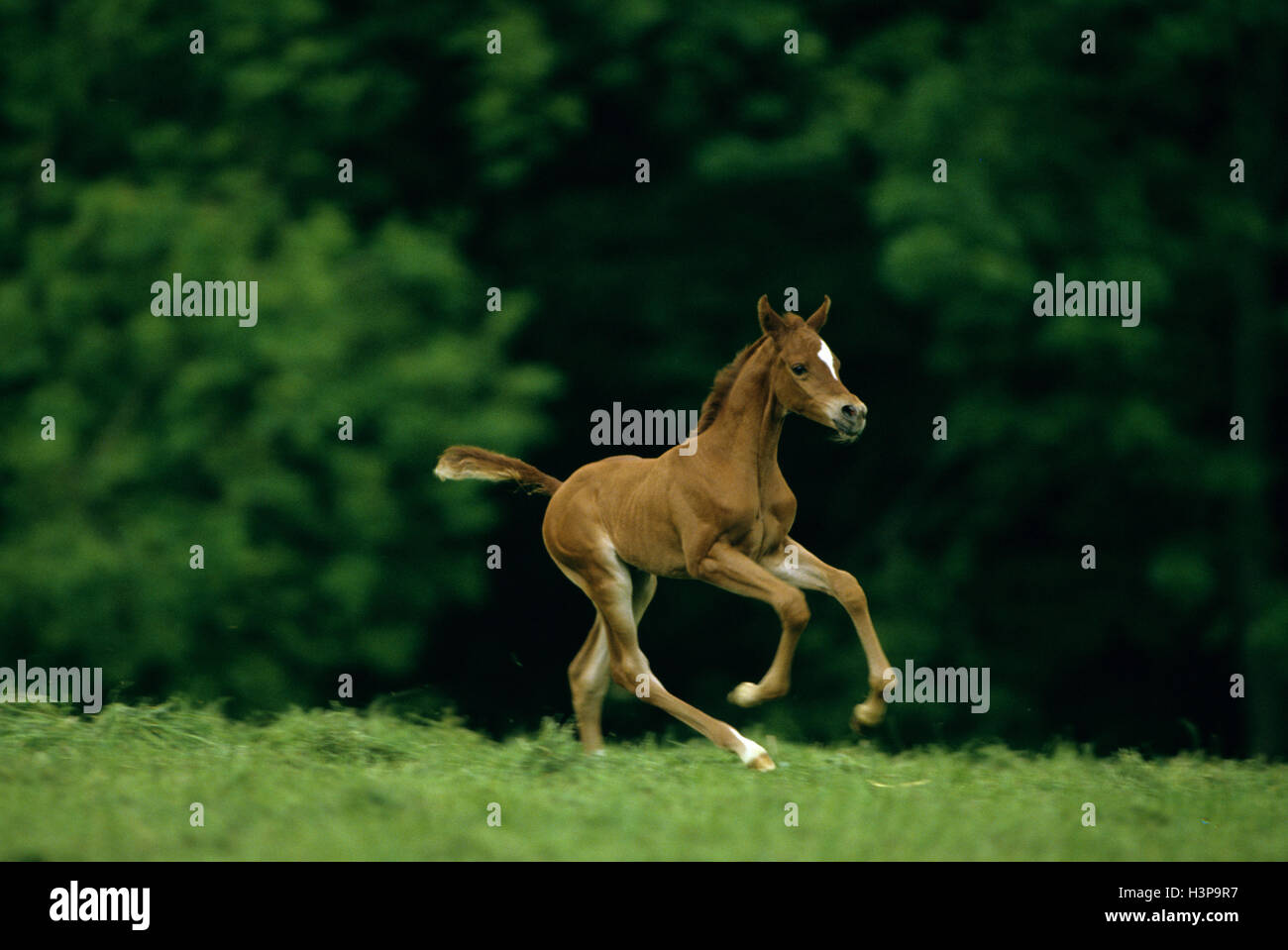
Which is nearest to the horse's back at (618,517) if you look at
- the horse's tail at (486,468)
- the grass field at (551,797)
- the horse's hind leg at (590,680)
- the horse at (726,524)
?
the horse at (726,524)

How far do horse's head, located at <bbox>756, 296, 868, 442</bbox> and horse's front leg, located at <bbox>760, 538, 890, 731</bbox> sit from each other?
565 mm

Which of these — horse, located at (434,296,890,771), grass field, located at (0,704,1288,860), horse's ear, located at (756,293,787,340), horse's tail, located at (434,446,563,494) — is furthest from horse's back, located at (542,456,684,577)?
grass field, located at (0,704,1288,860)

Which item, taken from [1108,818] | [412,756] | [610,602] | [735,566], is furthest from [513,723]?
[1108,818]

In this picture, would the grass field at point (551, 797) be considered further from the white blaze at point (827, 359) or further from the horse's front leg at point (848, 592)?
the white blaze at point (827, 359)

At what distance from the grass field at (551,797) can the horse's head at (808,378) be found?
4.51 ft

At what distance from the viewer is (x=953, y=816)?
5.42 metres

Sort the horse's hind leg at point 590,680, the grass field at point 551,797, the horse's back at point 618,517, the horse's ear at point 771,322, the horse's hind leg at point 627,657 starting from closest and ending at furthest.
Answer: the grass field at point 551,797
the horse's ear at point 771,322
the horse's back at point 618,517
the horse's hind leg at point 627,657
the horse's hind leg at point 590,680

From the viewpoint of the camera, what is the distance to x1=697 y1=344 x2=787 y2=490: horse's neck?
19.4 feet

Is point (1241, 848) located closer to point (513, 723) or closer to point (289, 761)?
point (289, 761)

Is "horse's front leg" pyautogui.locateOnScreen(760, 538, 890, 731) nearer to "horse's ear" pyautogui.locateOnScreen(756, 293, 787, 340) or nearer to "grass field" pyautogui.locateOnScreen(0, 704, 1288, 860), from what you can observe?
"grass field" pyautogui.locateOnScreen(0, 704, 1288, 860)

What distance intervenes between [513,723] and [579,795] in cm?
334

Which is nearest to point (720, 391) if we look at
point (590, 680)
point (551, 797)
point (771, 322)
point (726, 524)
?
point (771, 322)

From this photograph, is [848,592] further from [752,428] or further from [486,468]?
[486,468]

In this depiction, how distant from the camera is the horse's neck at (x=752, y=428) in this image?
5.91 m
